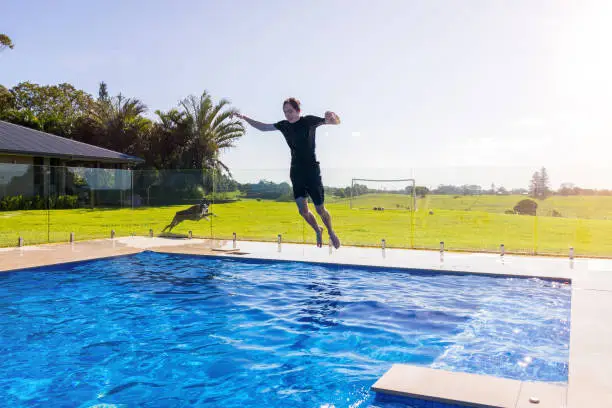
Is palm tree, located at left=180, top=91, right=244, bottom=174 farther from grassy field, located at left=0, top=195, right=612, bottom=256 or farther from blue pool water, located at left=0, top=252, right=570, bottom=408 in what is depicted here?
blue pool water, located at left=0, top=252, right=570, bottom=408

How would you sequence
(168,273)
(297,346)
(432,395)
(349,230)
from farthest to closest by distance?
(349,230) → (168,273) → (297,346) → (432,395)

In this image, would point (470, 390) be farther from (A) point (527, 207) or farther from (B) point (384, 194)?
(B) point (384, 194)

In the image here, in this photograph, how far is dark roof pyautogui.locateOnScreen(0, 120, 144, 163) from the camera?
69.0 feet

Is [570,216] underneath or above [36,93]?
underneath

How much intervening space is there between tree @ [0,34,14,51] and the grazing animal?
20021 millimetres

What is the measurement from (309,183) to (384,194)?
7.92m

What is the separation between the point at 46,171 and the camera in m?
13.9

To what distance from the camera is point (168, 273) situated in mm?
9812

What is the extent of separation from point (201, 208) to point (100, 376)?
34.7 feet

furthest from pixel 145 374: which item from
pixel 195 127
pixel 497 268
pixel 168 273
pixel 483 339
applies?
pixel 195 127

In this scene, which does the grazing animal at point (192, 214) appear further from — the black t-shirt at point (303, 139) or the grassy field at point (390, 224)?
the black t-shirt at point (303, 139)

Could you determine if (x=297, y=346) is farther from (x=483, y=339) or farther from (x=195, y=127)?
(x=195, y=127)

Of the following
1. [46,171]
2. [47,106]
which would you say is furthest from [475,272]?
[47,106]

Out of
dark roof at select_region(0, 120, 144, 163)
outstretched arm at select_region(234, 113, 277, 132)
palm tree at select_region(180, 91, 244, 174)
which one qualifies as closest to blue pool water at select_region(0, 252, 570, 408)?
outstretched arm at select_region(234, 113, 277, 132)
